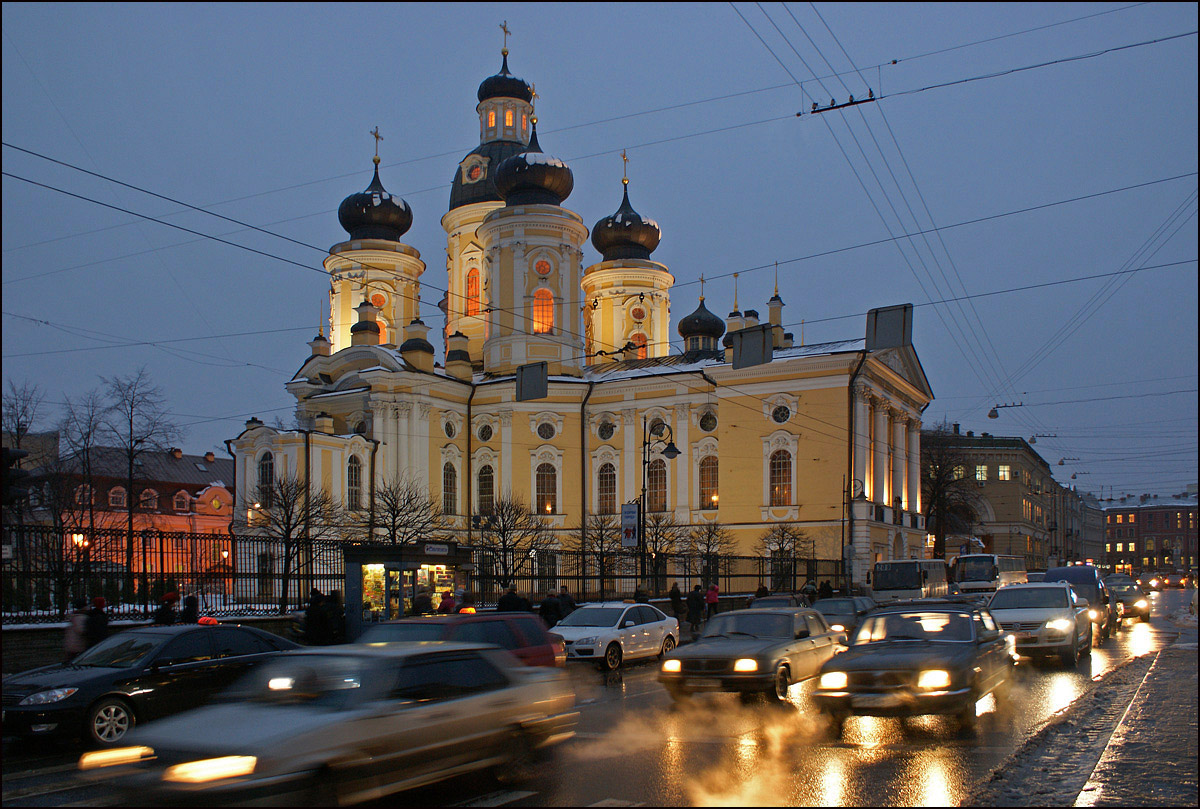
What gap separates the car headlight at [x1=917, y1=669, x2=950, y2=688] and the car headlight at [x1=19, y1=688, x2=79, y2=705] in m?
9.65

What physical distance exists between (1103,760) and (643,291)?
64767 mm

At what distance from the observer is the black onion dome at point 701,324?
243ft

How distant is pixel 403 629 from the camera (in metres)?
11.9

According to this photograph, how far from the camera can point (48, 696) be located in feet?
39.1

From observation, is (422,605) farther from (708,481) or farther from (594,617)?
(708,481)

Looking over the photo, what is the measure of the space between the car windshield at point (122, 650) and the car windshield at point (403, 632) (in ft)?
10.1

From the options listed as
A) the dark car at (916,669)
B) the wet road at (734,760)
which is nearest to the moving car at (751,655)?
the wet road at (734,760)

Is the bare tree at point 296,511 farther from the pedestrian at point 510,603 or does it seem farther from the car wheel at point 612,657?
the car wheel at point 612,657

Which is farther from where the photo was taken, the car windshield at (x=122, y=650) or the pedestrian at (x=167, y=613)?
the pedestrian at (x=167, y=613)

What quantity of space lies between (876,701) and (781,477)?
1731 inches

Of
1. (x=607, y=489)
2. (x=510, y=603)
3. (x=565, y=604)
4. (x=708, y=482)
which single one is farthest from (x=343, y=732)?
(x=607, y=489)

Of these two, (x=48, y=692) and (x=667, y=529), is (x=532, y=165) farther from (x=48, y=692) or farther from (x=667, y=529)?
(x=48, y=692)

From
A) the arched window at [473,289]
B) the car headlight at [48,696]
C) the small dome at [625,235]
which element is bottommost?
the car headlight at [48,696]

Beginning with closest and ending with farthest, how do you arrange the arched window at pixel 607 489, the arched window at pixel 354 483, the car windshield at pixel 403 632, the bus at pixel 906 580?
the car windshield at pixel 403 632 < the bus at pixel 906 580 < the arched window at pixel 354 483 < the arched window at pixel 607 489
